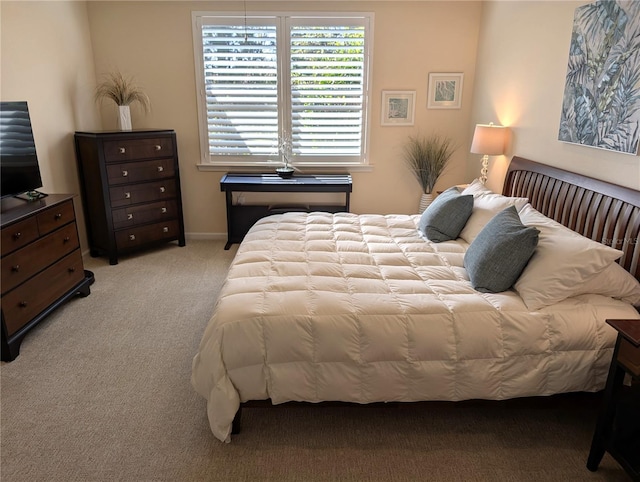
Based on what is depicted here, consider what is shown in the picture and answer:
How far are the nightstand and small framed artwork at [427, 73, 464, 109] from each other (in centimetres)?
343

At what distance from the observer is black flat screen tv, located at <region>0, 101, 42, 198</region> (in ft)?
9.87

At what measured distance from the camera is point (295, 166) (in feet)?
16.6

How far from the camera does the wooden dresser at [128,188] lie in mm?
4168

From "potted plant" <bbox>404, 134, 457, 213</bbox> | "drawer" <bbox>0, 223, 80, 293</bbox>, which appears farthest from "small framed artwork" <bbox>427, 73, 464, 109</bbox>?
"drawer" <bbox>0, 223, 80, 293</bbox>

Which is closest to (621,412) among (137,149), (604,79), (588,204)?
(588,204)

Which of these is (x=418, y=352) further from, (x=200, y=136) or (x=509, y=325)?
(x=200, y=136)

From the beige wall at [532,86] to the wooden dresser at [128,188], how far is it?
124 inches

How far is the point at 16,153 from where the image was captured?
311 centimetres

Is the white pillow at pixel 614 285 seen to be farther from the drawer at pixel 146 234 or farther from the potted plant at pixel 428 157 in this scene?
the drawer at pixel 146 234

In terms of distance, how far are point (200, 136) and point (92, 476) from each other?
3.62 metres

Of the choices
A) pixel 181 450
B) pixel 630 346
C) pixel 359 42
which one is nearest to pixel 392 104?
pixel 359 42

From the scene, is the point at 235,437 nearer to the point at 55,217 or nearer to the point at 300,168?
the point at 55,217

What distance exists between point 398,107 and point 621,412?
12.0 ft

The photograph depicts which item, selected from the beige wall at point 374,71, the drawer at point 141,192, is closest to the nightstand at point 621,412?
the beige wall at point 374,71
